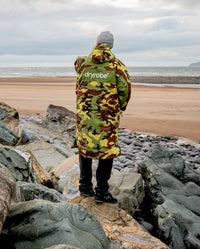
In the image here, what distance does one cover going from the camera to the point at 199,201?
15.5 feet

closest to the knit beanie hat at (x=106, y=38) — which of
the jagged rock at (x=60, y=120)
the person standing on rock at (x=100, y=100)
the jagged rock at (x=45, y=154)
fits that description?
the person standing on rock at (x=100, y=100)

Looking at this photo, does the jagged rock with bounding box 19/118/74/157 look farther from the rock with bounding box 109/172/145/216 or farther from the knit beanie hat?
the knit beanie hat

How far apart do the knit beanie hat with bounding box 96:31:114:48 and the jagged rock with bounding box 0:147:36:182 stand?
2.07m

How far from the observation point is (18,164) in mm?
4414

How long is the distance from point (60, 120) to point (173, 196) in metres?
5.31

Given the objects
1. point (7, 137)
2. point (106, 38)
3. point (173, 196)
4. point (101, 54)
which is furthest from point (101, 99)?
point (7, 137)

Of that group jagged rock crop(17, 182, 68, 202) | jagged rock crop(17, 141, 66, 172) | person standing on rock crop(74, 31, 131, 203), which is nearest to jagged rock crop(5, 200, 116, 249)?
jagged rock crop(17, 182, 68, 202)

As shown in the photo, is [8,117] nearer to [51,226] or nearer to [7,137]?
[7,137]

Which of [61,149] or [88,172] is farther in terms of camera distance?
[61,149]

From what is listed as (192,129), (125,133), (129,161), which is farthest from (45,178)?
(192,129)

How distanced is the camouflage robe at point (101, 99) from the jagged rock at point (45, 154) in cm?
249

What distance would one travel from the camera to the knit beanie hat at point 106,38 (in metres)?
3.85

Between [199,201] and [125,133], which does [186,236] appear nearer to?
[199,201]

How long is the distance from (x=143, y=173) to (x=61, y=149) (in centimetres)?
241
